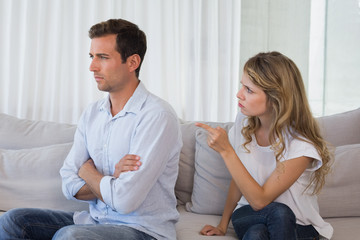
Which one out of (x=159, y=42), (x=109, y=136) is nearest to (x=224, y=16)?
(x=159, y=42)

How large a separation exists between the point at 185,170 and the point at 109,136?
60 cm

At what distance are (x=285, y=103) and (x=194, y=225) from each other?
0.64 meters

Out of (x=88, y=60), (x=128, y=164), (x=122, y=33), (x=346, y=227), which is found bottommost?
(x=346, y=227)

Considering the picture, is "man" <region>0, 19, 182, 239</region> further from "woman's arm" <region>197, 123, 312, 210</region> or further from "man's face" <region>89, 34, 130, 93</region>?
"woman's arm" <region>197, 123, 312, 210</region>

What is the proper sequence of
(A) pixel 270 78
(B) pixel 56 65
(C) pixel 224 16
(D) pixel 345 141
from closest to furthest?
(A) pixel 270 78 → (D) pixel 345 141 → (B) pixel 56 65 → (C) pixel 224 16

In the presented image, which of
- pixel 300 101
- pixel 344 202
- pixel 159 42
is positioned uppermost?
pixel 159 42

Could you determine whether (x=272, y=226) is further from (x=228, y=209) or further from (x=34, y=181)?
(x=34, y=181)

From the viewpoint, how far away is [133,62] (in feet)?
6.51

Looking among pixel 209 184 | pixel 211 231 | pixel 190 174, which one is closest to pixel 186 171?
pixel 190 174

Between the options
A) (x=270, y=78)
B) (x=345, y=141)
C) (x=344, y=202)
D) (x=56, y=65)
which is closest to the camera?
(x=270, y=78)

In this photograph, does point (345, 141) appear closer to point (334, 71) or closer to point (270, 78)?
point (270, 78)

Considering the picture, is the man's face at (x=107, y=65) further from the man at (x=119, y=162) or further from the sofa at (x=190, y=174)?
the sofa at (x=190, y=174)

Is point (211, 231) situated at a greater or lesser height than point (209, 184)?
lesser

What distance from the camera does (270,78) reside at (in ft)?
6.28
